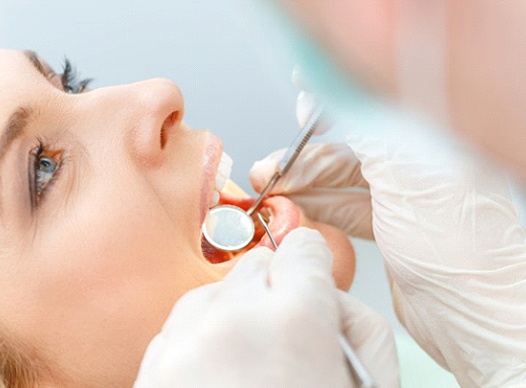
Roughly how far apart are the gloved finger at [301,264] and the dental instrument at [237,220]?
393 millimetres

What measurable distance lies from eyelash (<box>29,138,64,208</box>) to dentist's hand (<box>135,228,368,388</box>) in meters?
0.30

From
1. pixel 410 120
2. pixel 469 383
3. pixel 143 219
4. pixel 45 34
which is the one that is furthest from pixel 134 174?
pixel 45 34

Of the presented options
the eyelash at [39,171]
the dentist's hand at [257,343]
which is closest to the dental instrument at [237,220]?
the eyelash at [39,171]

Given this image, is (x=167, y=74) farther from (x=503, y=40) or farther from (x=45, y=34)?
(x=503, y=40)

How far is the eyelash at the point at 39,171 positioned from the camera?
935 millimetres

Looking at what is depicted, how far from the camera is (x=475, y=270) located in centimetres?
111

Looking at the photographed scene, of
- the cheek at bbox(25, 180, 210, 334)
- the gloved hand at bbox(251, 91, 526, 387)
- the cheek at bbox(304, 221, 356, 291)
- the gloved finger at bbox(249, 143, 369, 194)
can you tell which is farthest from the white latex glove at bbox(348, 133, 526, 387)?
the cheek at bbox(25, 180, 210, 334)

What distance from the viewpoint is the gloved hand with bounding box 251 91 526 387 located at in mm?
1106

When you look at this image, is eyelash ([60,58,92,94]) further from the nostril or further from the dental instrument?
the dental instrument

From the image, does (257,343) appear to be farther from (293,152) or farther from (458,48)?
(293,152)

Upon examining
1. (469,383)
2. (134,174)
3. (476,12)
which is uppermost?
(476,12)

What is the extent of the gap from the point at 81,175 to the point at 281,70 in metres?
0.81

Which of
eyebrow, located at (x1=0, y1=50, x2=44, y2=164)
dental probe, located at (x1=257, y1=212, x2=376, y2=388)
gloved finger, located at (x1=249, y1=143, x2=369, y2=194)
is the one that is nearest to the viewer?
dental probe, located at (x1=257, y1=212, x2=376, y2=388)

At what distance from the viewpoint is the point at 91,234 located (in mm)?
925
